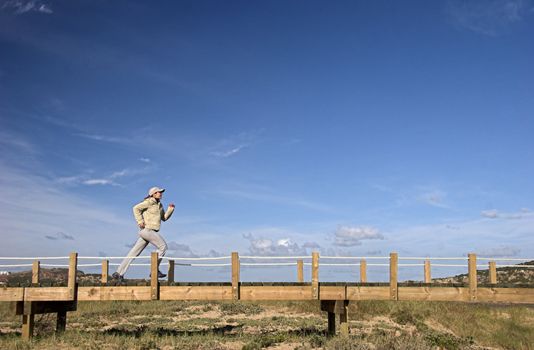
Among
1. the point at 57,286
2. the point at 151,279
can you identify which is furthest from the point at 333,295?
the point at 57,286

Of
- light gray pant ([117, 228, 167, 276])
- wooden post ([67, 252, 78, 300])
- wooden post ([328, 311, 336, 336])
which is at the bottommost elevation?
wooden post ([328, 311, 336, 336])

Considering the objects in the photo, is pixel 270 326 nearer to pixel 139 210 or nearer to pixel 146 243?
pixel 146 243

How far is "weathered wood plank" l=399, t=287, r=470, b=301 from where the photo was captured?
14.0 meters

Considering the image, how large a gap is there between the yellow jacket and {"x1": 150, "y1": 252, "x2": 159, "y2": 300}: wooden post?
2.42ft

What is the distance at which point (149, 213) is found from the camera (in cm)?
1340

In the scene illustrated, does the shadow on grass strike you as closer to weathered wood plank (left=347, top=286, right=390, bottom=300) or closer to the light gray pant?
the light gray pant

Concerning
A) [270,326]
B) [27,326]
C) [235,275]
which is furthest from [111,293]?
[270,326]

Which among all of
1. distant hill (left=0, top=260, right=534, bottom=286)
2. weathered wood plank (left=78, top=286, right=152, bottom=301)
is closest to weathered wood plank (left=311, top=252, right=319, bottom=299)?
distant hill (left=0, top=260, right=534, bottom=286)

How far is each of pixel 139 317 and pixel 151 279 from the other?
10969 millimetres

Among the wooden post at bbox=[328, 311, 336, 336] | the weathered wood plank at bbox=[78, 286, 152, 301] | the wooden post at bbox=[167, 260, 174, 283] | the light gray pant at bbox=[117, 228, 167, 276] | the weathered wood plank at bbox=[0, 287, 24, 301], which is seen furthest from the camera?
the wooden post at bbox=[328, 311, 336, 336]

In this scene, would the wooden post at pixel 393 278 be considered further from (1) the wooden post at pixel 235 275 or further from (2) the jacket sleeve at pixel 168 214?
(2) the jacket sleeve at pixel 168 214

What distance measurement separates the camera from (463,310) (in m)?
25.1

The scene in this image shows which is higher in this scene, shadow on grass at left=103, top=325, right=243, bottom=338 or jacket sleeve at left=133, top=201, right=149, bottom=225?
jacket sleeve at left=133, top=201, right=149, bottom=225

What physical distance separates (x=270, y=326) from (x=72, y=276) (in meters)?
9.34
